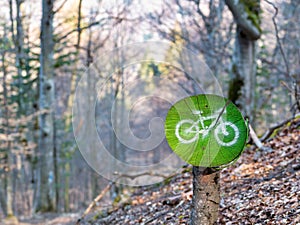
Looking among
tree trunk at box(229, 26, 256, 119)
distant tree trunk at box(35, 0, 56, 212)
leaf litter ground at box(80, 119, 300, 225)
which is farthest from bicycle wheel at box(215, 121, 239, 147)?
distant tree trunk at box(35, 0, 56, 212)

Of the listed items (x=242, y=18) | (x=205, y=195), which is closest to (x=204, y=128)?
(x=205, y=195)

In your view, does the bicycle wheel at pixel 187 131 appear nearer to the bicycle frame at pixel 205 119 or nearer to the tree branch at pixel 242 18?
the bicycle frame at pixel 205 119

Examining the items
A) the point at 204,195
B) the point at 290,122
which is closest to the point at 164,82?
the point at 204,195

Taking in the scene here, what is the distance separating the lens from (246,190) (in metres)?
4.66

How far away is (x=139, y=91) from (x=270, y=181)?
Result: 6.38 ft

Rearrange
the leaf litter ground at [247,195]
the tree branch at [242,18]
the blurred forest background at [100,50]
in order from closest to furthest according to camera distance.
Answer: the leaf litter ground at [247,195]
the tree branch at [242,18]
the blurred forest background at [100,50]

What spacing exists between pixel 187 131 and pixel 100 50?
18794 mm

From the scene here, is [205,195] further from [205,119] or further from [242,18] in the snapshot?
[242,18]

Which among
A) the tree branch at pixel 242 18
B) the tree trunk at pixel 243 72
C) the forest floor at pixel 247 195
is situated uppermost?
the tree branch at pixel 242 18

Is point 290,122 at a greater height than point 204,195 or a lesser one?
greater

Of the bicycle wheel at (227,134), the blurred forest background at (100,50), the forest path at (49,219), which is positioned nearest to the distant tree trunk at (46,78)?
the blurred forest background at (100,50)

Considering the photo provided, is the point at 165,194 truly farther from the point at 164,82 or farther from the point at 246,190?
the point at 164,82

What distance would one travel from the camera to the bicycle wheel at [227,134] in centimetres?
317

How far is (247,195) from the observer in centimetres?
443
